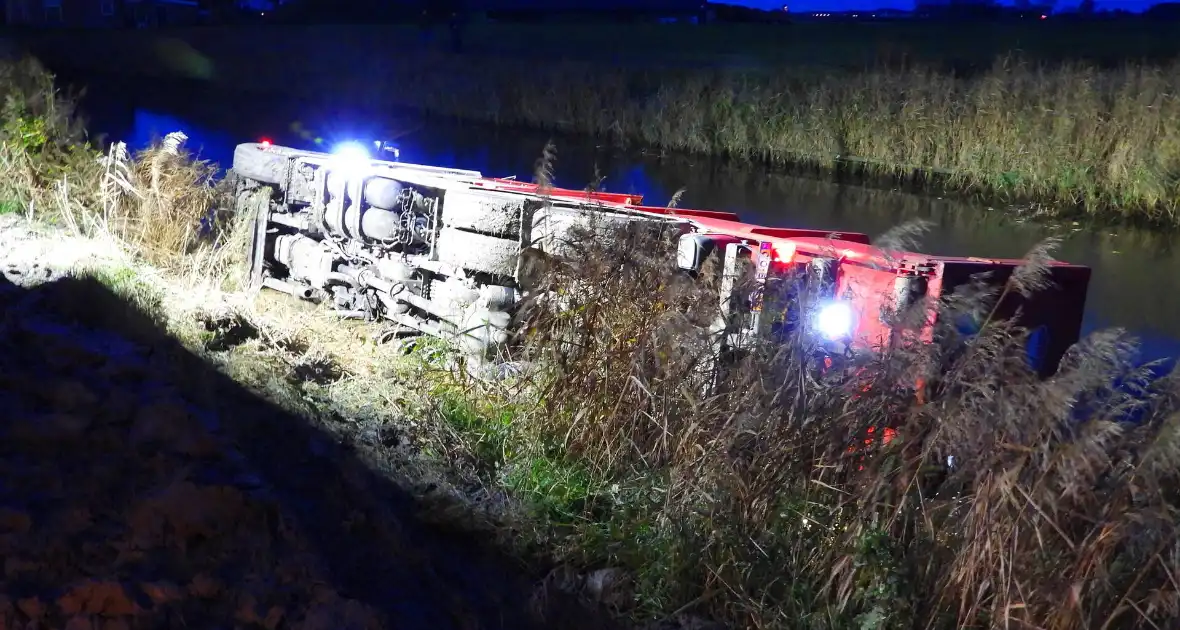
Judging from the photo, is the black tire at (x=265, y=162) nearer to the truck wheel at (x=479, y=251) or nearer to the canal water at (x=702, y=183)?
the truck wheel at (x=479, y=251)

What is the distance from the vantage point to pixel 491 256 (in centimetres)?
764

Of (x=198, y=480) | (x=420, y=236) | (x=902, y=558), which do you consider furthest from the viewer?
(x=420, y=236)

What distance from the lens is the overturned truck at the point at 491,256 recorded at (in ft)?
17.6

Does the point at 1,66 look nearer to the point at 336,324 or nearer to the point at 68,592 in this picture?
the point at 336,324

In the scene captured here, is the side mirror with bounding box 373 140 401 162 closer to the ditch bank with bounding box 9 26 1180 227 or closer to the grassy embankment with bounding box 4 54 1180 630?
the grassy embankment with bounding box 4 54 1180 630

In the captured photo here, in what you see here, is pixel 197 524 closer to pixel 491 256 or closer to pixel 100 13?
pixel 491 256

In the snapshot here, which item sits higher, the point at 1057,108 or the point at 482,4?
the point at 482,4

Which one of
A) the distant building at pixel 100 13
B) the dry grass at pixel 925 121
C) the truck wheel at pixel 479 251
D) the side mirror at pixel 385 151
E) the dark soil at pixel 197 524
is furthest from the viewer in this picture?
the distant building at pixel 100 13

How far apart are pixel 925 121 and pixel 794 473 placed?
13587mm

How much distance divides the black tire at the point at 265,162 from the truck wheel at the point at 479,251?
2.32 m

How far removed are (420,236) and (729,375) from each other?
4143mm

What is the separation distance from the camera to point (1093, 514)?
12.0 feet

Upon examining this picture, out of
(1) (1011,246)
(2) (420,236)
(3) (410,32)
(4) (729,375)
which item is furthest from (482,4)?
(4) (729,375)

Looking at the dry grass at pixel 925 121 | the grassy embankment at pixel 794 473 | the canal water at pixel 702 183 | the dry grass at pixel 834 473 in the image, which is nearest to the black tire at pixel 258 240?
the canal water at pixel 702 183
